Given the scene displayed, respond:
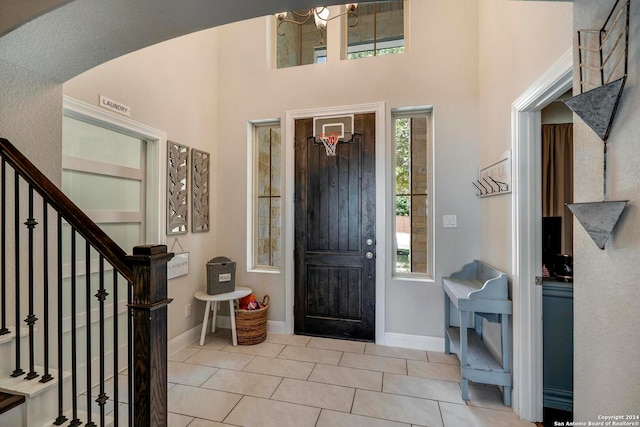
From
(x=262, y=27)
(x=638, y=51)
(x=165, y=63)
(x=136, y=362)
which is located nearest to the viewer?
(x=638, y=51)

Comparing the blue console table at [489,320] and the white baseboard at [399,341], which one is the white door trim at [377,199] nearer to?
the white baseboard at [399,341]

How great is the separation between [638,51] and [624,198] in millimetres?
466

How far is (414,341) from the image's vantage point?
3051 millimetres

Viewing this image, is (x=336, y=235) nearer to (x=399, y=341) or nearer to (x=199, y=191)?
(x=399, y=341)

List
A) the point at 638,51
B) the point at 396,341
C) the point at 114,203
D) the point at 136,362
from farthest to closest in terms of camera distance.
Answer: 1. the point at 396,341
2. the point at 114,203
3. the point at 136,362
4. the point at 638,51

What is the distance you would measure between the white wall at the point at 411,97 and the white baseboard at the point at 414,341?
0.18 feet

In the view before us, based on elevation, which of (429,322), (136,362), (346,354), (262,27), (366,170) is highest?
(262,27)

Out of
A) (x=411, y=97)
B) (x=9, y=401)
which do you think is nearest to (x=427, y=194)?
(x=411, y=97)

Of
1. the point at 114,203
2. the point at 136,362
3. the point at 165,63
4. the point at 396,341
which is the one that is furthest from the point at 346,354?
the point at 165,63

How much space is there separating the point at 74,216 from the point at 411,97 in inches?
116

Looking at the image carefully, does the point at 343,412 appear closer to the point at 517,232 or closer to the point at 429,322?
the point at 429,322

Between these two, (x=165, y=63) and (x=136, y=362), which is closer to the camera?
(x=136, y=362)

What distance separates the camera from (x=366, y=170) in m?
3.19

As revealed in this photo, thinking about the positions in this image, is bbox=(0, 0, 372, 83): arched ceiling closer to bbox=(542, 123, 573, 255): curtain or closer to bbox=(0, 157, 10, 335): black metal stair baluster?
bbox=(0, 157, 10, 335): black metal stair baluster
